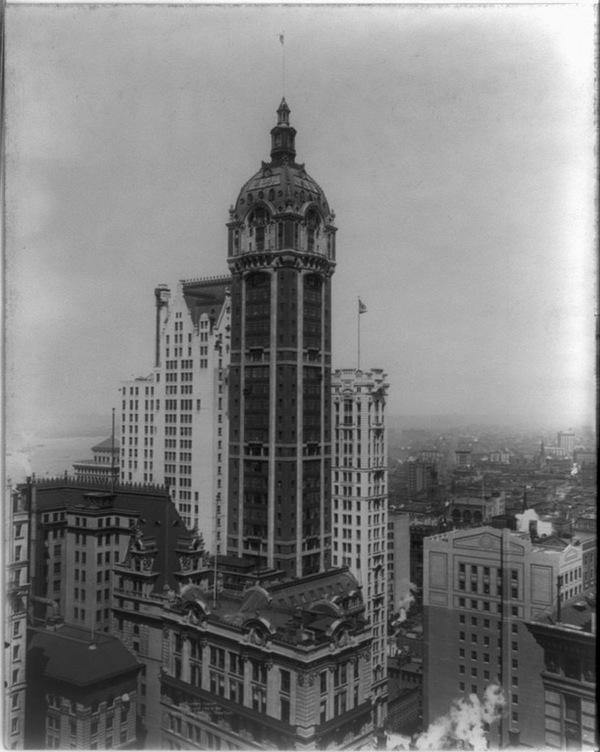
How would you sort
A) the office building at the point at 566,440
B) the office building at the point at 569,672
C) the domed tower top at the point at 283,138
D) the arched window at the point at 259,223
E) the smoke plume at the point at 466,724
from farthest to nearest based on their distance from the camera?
the arched window at the point at 259,223
the domed tower top at the point at 283,138
the office building at the point at 566,440
the smoke plume at the point at 466,724
the office building at the point at 569,672

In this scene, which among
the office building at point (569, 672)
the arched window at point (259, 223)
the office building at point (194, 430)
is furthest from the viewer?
the office building at point (194, 430)

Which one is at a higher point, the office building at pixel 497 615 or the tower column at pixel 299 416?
the tower column at pixel 299 416

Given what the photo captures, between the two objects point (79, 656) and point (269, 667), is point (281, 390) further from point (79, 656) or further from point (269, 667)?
point (79, 656)

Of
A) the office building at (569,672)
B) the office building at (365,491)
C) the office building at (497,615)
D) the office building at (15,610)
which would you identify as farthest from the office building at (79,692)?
the office building at (569,672)

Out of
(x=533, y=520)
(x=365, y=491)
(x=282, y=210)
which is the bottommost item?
(x=533, y=520)

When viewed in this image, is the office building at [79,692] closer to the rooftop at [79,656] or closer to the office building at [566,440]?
the rooftop at [79,656]

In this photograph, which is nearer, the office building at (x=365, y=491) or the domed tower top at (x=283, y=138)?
the domed tower top at (x=283, y=138)

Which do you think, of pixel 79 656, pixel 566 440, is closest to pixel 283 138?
pixel 566 440
